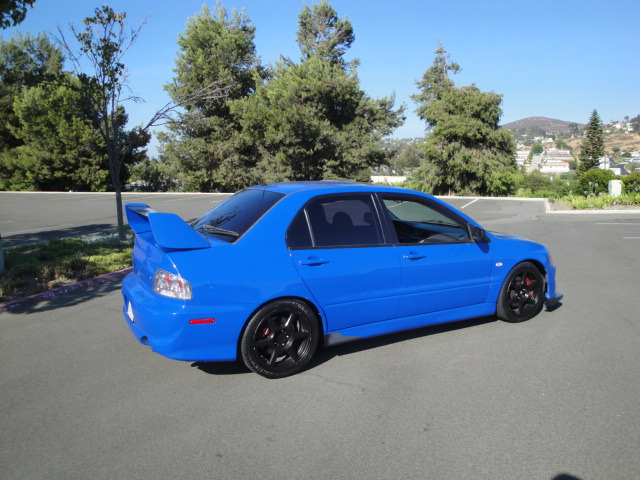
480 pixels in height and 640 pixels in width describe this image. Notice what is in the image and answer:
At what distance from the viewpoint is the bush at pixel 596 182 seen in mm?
24125

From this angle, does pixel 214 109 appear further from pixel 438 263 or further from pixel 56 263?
pixel 438 263

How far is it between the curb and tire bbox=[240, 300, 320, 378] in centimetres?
384

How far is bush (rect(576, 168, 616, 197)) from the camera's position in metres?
24.1

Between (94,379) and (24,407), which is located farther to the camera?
(94,379)

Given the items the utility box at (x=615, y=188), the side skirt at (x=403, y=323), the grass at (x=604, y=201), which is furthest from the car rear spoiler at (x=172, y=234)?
the utility box at (x=615, y=188)

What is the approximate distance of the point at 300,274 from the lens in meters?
4.19

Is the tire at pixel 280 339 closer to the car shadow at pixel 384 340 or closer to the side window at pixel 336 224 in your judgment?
the car shadow at pixel 384 340

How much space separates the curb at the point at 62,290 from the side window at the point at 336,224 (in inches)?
162

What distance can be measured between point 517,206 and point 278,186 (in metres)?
19.8

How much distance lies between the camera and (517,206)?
73.8 feet

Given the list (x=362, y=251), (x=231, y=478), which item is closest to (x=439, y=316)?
(x=362, y=251)

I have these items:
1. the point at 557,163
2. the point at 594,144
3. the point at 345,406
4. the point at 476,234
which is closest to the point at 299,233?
the point at 345,406

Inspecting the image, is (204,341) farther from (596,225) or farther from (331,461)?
(596,225)

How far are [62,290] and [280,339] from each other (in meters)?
4.29
